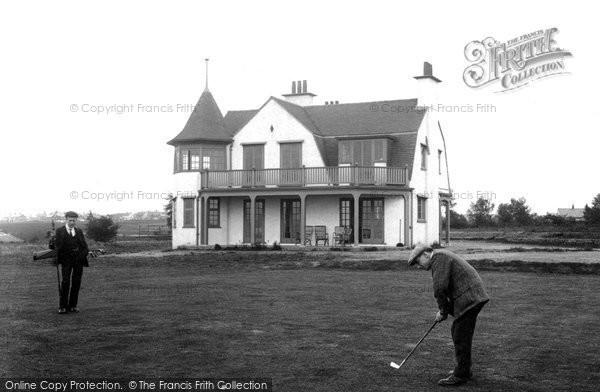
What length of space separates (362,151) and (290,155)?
3766 mm

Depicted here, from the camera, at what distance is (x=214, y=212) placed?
3875 cm

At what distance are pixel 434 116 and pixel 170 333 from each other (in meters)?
30.9

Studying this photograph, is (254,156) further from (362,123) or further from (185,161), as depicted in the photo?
(362,123)

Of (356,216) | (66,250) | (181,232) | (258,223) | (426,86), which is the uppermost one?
(426,86)

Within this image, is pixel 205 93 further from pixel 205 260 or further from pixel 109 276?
pixel 109 276

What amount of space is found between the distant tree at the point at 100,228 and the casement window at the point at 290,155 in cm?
1400

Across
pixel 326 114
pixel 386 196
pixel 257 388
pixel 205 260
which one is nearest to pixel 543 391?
pixel 257 388

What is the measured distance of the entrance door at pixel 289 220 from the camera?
37.3 meters

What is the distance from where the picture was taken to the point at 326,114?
3938 cm

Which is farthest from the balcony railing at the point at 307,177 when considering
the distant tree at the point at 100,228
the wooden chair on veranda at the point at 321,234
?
the distant tree at the point at 100,228

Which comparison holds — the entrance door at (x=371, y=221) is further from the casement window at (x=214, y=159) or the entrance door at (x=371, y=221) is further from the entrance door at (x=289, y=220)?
the casement window at (x=214, y=159)

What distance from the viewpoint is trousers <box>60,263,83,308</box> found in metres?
12.3

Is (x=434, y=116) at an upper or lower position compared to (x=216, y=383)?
upper

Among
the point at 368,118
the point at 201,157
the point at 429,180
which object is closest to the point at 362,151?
the point at 368,118
